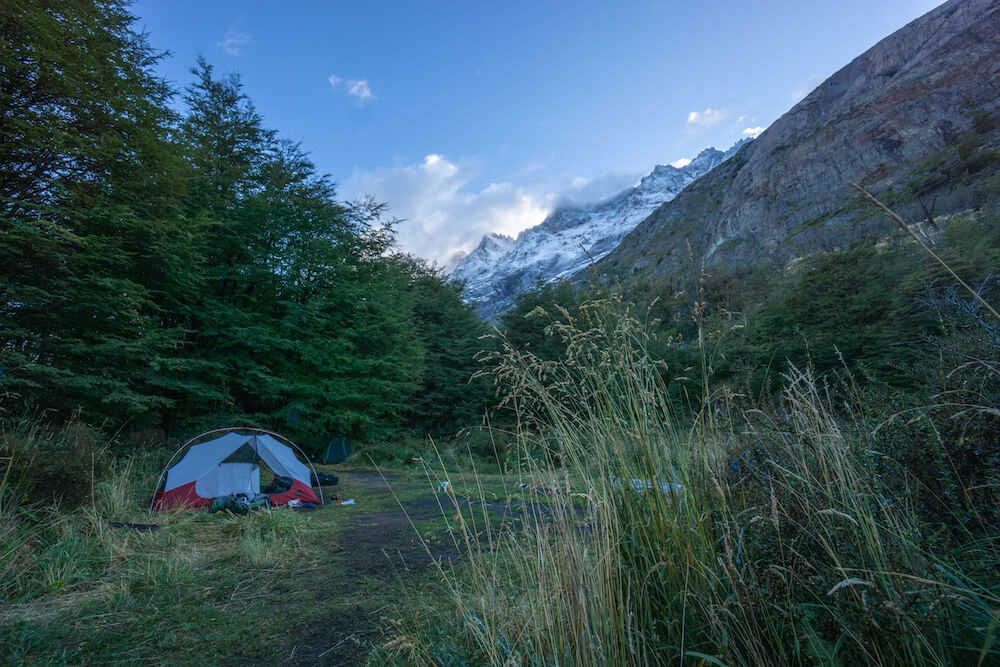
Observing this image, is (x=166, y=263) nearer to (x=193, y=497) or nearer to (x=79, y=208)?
(x=79, y=208)

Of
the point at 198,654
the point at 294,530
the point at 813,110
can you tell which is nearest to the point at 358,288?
the point at 294,530

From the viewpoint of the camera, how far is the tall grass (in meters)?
1.01

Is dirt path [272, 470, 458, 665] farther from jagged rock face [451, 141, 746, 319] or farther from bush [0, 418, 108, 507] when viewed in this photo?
jagged rock face [451, 141, 746, 319]

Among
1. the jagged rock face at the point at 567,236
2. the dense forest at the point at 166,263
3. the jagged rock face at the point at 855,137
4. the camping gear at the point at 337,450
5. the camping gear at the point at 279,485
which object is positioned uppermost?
the jagged rock face at the point at 567,236

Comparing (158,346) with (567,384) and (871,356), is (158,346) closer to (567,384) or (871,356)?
(567,384)

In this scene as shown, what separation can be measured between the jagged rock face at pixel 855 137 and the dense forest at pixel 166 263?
27.8 metres

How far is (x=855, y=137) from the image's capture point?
4484 centimetres

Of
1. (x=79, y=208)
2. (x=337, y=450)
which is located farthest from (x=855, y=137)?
(x=79, y=208)

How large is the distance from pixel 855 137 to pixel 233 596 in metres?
63.0

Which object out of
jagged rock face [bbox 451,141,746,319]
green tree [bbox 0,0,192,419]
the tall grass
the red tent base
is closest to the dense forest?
green tree [bbox 0,0,192,419]

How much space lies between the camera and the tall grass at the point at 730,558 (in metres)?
1.01

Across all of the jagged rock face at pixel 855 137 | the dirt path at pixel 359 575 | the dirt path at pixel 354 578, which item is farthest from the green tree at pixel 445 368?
the jagged rock face at pixel 855 137

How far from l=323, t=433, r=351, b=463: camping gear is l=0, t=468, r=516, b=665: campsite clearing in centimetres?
808

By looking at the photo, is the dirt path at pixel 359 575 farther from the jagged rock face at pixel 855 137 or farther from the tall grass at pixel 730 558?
the jagged rock face at pixel 855 137
